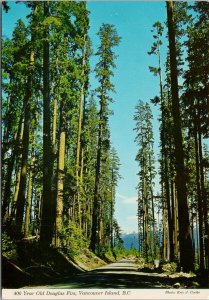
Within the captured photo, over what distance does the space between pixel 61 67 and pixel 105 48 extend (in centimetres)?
1431

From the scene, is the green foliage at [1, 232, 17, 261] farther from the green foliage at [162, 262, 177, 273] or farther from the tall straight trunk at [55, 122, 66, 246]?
the green foliage at [162, 262, 177, 273]

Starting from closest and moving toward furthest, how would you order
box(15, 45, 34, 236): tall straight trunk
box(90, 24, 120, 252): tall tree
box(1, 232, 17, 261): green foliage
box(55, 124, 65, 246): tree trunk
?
box(1, 232, 17, 261): green foliage
box(15, 45, 34, 236): tall straight trunk
box(55, 124, 65, 246): tree trunk
box(90, 24, 120, 252): tall tree

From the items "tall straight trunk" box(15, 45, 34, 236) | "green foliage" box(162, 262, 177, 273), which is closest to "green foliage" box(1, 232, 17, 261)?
"tall straight trunk" box(15, 45, 34, 236)

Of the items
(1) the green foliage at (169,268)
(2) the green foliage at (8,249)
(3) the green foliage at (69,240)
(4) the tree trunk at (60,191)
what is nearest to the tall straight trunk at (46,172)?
(4) the tree trunk at (60,191)

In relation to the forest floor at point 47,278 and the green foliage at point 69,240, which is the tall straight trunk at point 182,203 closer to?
the forest floor at point 47,278

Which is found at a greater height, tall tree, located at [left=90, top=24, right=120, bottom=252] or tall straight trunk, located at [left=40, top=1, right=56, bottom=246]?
tall tree, located at [left=90, top=24, right=120, bottom=252]

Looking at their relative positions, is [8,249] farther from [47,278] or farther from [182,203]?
[182,203]

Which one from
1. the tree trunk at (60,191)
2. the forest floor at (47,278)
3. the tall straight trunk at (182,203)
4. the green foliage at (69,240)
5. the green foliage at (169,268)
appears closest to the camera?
the forest floor at (47,278)

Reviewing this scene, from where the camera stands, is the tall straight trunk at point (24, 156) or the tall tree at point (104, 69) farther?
the tall tree at point (104, 69)

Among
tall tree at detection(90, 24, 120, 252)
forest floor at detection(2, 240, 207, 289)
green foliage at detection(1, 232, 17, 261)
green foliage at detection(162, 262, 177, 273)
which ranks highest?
tall tree at detection(90, 24, 120, 252)

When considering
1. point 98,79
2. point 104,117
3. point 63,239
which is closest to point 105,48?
point 98,79

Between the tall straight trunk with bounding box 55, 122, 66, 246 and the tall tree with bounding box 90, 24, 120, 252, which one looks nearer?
the tall straight trunk with bounding box 55, 122, 66, 246

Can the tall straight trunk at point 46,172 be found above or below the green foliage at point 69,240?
above

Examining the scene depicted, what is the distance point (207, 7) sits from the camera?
56.2ft
